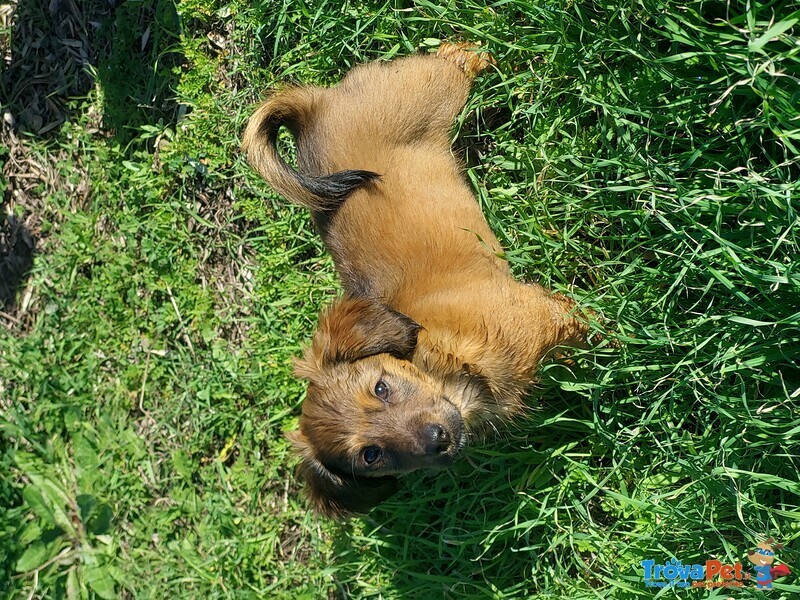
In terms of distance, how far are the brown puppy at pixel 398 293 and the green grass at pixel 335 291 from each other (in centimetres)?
19

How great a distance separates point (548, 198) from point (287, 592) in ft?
8.97

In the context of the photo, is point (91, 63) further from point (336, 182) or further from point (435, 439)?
point (435, 439)

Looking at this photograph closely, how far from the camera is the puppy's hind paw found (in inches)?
137

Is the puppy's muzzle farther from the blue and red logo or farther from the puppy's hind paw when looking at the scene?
the puppy's hind paw

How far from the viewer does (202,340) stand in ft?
15.5

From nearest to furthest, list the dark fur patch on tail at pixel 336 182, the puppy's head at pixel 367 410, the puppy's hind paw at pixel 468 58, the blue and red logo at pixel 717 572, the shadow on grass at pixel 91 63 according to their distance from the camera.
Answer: the blue and red logo at pixel 717 572, the puppy's head at pixel 367 410, the dark fur patch on tail at pixel 336 182, the puppy's hind paw at pixel 468 58, the shadow on grass at pixel 91 63

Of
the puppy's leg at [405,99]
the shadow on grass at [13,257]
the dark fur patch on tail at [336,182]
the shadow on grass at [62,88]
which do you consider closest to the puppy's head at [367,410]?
the dark fur patch on tail at [336,182]

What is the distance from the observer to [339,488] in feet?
10.5

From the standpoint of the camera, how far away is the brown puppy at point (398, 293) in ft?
9.93

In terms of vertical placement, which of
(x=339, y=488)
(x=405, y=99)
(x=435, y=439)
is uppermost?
(x=405, y=99)

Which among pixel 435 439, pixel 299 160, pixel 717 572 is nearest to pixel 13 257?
pixel 299 160

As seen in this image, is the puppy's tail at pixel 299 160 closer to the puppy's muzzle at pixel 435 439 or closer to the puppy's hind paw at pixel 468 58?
the puppy's hind paw at pixel 468 58

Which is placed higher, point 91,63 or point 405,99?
point 91,63

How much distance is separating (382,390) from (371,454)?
272mm
